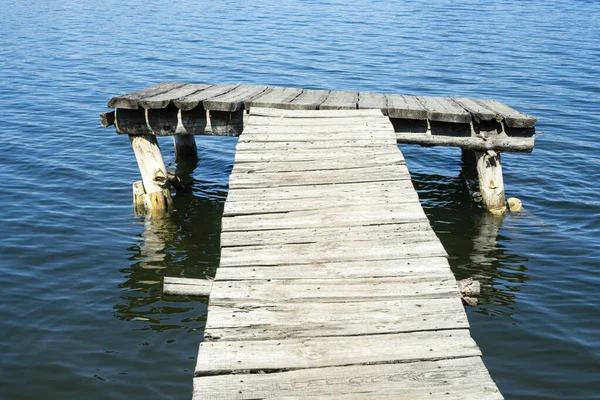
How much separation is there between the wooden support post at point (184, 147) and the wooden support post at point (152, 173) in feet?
8.59

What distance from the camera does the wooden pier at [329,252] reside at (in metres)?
3.79

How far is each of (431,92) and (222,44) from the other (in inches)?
396

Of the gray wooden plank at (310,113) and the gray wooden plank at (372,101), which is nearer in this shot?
the gray wooden plank at (310,113)

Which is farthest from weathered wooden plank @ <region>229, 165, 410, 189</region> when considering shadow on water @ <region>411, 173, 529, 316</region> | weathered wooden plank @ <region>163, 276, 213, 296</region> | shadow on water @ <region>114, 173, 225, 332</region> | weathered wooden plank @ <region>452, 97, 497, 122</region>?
weathered wooden plank @ <region>452, 97, 497, 122</region>

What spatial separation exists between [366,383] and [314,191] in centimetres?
295

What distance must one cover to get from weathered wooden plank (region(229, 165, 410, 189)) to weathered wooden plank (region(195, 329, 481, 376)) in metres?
2.74

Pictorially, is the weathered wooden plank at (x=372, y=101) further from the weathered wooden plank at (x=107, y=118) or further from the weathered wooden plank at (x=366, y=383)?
the weathered wooden plank at (x=366, y=383)

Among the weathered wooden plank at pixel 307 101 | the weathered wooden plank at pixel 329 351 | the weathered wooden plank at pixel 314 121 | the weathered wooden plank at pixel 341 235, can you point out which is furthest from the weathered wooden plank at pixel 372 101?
the weathered wooden plank at pixel 329 351

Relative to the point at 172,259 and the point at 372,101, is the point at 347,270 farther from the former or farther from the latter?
the point at 372,101

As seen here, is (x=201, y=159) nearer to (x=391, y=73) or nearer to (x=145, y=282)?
(x=145, y=282)

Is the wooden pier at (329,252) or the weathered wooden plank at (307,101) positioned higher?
the weathered wooden plank at (307,101)

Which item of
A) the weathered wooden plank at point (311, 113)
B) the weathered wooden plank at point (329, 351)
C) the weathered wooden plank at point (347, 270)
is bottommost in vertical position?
the weathered wooden plank at point (329, 351)

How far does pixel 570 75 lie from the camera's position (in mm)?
19281

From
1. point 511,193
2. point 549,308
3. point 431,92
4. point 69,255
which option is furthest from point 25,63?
point 549,308
